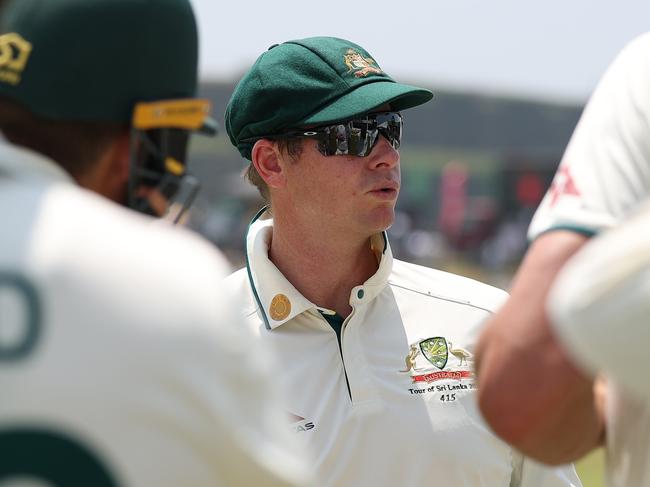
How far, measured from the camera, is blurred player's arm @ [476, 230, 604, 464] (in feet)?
5.70

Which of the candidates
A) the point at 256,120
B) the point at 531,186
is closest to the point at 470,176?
A: the point at 531,186

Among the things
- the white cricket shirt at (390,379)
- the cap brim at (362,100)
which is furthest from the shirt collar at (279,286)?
the cap brim at (362,100)

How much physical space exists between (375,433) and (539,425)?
1.52 metres

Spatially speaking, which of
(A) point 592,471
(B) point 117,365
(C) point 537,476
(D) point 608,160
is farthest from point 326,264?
(A) point 592,471

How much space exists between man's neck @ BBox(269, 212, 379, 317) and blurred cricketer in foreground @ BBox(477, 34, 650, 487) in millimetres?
1809

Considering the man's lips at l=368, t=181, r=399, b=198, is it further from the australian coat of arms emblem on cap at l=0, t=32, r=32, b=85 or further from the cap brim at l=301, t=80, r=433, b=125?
the australian coat of arms emblem on cap at l=0, t=32, r=32, b=85

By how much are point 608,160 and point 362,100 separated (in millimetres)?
1937

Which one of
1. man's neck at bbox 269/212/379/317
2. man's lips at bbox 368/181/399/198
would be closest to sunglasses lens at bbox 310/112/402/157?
man's lips at bbox 368/181/399/198

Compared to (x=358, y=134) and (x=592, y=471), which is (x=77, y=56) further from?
(x=592, y=471)

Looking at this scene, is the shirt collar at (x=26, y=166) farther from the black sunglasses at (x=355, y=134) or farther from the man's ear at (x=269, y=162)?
the man's ear at (x=269, y=162)

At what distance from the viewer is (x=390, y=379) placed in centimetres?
340

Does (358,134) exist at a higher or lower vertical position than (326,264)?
higher

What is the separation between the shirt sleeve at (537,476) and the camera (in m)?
3.28

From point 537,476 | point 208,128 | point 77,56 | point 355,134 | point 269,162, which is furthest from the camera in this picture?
point 269,162
